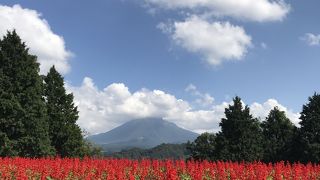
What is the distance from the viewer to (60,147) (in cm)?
4828

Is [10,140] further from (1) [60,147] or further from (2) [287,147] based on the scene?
(2) [287,147]

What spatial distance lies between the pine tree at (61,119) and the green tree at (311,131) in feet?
75.1

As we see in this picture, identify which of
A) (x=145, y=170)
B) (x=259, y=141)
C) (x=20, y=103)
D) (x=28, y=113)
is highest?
(x=20, y=103)

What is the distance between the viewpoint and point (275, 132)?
183ft

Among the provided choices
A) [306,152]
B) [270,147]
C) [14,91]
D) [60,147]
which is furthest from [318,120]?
[14,91]

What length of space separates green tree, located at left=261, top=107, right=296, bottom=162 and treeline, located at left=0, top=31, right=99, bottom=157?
→ 20.5m

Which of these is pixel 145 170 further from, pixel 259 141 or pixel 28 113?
pixel 259 141

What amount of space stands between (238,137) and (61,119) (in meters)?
18.6

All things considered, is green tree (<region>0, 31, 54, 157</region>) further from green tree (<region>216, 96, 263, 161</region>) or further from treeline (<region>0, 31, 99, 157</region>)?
green tree (<region>216, 96, 263, 161</region>)

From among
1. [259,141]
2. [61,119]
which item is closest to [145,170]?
[61,119]

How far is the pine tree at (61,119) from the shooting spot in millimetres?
48031

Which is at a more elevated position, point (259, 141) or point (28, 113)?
point (28, 113)

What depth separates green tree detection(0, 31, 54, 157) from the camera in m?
40.2

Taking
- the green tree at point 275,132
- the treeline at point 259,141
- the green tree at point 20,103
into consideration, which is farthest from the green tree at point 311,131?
the green tree at point 20,103
